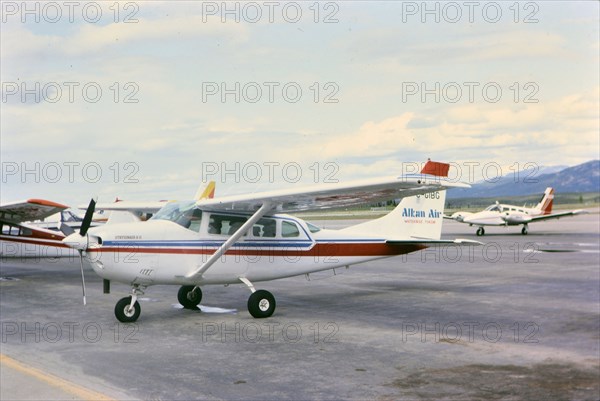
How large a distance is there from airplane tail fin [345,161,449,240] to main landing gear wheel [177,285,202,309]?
359 cm

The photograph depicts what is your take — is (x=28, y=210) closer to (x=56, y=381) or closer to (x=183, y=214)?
(x=183, y=214)

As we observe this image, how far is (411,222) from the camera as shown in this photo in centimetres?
1462

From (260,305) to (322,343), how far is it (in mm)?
2481

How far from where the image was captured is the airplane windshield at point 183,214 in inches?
447

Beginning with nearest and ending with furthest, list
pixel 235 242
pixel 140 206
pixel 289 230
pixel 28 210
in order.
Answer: pixel 235 242 → pixel 289 230 → pixel 140 206 → pixel 28 210

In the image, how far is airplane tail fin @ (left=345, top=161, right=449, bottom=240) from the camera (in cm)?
1430

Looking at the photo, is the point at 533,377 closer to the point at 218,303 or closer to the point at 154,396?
the point at 154,396

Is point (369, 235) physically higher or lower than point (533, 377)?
higher

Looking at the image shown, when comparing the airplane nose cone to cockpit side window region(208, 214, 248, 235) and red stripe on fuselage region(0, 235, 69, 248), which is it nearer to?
red stripe on fuselage region(0, 235, 69, 248)

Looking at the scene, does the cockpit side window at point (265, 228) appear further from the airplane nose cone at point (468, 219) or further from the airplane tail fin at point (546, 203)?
the airplane tail fin at point (546, 203)

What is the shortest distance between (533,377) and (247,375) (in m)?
3.11

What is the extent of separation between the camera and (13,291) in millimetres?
15852

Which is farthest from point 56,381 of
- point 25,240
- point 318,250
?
point 25,240

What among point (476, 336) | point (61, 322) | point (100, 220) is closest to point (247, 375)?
point (476, 336)
